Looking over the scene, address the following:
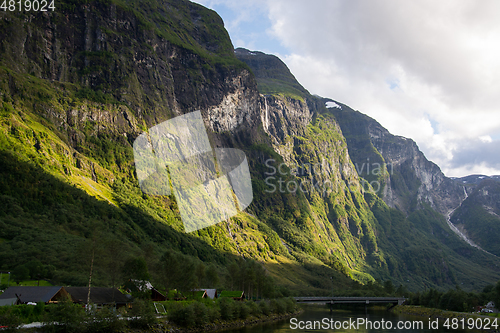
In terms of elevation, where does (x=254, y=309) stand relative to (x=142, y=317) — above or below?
below

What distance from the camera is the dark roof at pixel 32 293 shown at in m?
48.6

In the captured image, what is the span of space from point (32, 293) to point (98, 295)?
8.98 meters

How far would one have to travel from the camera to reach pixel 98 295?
55.8 meters

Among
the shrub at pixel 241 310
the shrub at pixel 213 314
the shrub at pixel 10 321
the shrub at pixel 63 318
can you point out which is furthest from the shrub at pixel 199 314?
the shrub at pixel 10 321

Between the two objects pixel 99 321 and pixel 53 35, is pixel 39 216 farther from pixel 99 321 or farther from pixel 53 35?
pixel 53 35

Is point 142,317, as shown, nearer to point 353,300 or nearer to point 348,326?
point 348,326

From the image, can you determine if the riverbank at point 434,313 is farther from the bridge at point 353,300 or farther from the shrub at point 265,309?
the shrub at point 265,309

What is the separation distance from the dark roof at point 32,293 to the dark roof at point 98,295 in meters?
2.59

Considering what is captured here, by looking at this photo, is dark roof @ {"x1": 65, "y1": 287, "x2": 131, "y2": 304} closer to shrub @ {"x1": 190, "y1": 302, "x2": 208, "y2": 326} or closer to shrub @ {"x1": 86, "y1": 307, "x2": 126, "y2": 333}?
shrub @ {"x1": 86, "y1": 307, "x2": 126, "y2": 333}

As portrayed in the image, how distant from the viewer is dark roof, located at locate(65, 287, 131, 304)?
→ 52.6 m

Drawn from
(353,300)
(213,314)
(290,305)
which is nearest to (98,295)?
(213,314)

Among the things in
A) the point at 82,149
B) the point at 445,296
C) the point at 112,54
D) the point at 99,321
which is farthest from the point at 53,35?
the point at 445,296

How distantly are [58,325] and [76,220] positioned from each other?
259 feet

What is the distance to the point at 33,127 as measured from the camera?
13712cm
